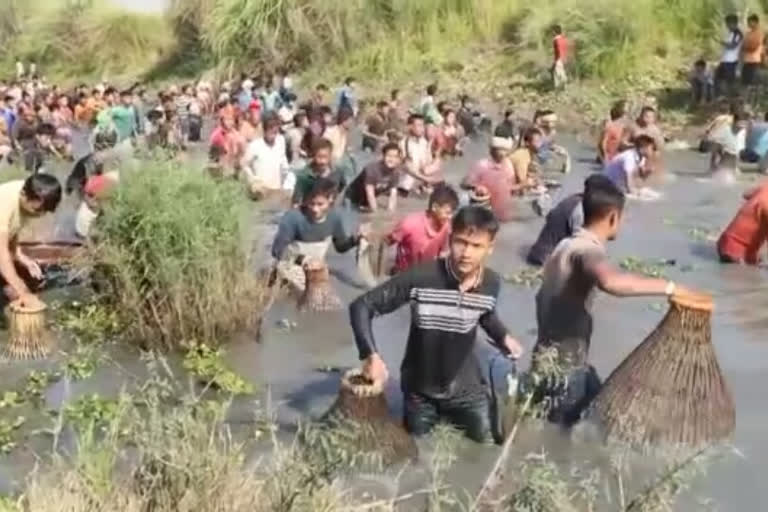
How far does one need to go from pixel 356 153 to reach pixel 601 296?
1068 centimetres

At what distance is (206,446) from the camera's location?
509cm

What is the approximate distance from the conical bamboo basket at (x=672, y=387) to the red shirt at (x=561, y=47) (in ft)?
60.4

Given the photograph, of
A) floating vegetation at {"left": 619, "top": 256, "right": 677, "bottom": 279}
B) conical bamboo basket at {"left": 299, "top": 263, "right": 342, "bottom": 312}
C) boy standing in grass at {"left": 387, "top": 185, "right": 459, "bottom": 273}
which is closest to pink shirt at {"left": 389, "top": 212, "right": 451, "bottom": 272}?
boy standing in grass at {"left": 387, "top": 185, "right": 459, "bottom": 273}

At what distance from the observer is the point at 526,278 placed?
11.9m

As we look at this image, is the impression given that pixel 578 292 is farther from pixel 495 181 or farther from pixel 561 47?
pixel 561 47

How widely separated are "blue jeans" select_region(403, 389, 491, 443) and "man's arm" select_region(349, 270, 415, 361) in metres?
0.54

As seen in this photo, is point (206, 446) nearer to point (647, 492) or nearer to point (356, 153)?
point (647, 492)

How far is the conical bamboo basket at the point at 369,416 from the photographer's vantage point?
6809 millimetres

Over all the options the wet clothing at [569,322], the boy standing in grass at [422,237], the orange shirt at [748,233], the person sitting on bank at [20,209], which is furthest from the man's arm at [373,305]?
the orange shirt at [748,233]

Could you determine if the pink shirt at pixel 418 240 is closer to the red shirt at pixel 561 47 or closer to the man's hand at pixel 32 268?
the man's hand at pixel 32 268

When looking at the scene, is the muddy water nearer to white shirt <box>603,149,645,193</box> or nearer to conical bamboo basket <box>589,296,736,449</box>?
conical bamboo basket <box>589,296,736,449</box>

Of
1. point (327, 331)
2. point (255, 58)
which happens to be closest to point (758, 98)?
point (255, 58)

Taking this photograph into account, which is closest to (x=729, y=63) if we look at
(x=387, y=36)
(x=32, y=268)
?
(x=387, y=36)

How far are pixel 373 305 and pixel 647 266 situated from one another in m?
6.09
